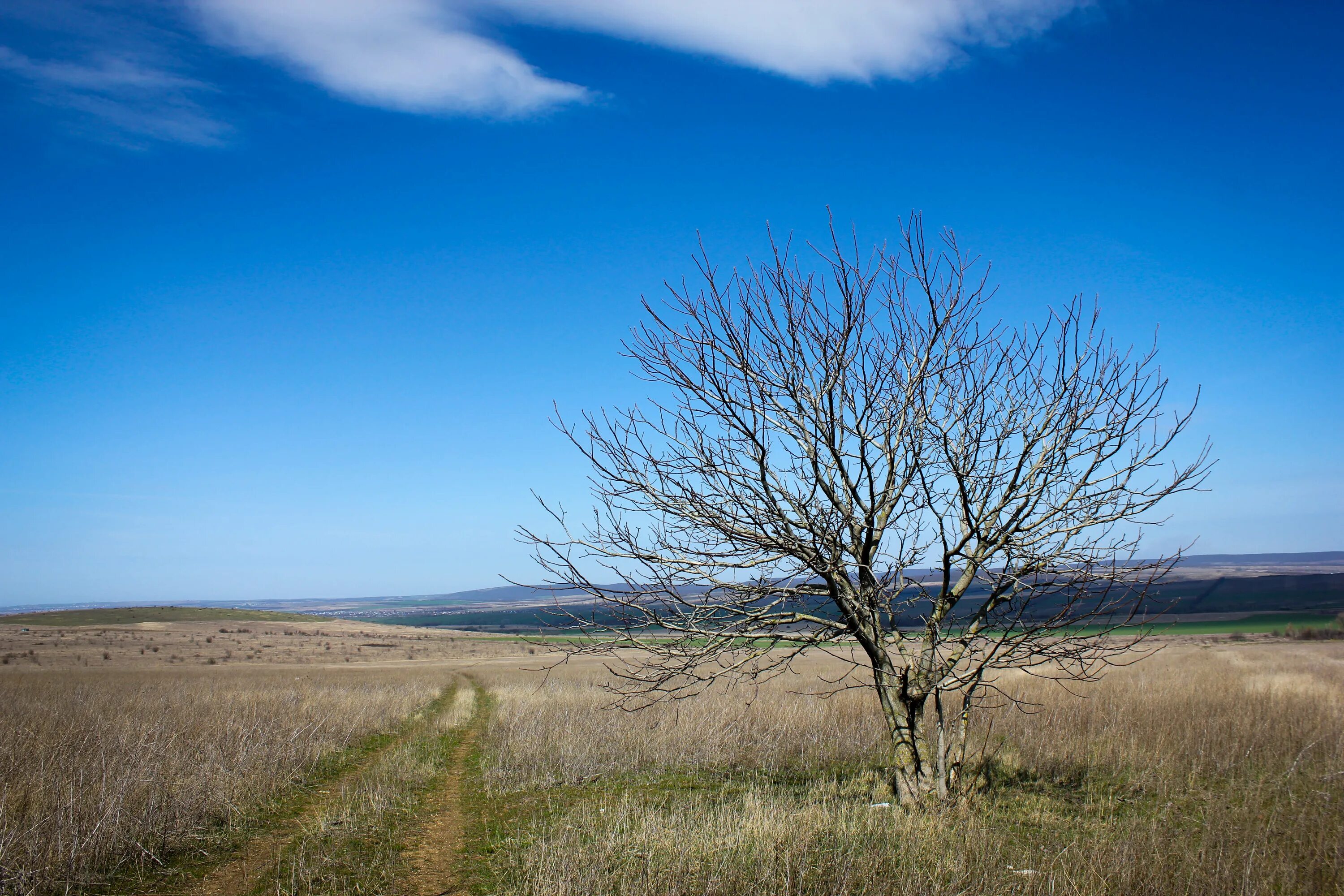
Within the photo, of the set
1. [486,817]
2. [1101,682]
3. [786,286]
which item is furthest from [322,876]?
[1101,682]

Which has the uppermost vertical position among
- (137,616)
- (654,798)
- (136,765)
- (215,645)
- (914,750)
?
(914,750)

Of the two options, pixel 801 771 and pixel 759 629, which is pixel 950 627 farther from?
pixel 801 771

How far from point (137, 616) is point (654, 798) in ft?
376

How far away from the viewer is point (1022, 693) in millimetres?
18406

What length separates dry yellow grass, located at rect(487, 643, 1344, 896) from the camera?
5770 millimetres

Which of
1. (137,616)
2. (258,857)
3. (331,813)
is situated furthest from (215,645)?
(258,857)

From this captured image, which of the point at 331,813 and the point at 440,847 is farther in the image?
the point at 331,813

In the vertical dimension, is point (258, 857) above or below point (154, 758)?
below

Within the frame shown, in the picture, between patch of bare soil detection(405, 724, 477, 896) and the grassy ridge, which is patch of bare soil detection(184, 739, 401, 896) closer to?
patch of bare soil detection(405, 724, 477, 896)

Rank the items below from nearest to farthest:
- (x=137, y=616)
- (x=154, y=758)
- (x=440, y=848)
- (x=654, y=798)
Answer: (x=440, y=848), (x=154, y=758), (x=654, y=798), (x=137, y=616)

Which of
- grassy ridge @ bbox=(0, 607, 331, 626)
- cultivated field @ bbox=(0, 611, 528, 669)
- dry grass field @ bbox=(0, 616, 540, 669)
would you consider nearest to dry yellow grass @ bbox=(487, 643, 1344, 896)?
cultivated field @ bbox=(0, 611, 528, 669)

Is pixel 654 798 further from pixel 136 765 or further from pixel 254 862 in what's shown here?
pixel 136 765

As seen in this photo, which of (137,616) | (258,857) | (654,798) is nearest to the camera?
(258,857)

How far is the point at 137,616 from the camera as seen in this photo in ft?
320
